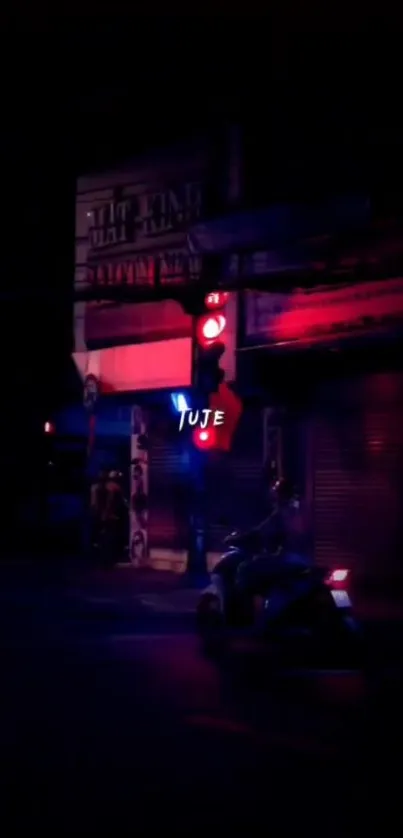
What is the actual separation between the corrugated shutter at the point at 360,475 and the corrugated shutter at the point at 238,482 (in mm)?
1804

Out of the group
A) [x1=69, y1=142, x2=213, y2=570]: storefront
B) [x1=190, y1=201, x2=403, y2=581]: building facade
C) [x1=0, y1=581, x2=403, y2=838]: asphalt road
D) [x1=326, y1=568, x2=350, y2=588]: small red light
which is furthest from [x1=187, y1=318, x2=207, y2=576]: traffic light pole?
[x1=326, y1=568, x2=350, y2=588]: small red light

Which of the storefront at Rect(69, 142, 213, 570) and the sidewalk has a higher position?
the storefront at Rect(69, 142, 213, 570)

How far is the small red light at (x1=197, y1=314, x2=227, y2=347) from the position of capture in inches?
914

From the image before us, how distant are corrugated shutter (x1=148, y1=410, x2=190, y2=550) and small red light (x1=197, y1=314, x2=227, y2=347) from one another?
312 centimetres

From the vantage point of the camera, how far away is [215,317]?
76.3 ft

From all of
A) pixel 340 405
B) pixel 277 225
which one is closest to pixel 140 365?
pixel 277 225

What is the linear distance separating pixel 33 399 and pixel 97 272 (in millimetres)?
13163

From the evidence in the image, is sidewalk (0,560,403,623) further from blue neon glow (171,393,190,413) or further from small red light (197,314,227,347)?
small red light (197,314,227,347)

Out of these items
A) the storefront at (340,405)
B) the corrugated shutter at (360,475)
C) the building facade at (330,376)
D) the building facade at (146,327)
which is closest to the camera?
the building facade at (330,376)

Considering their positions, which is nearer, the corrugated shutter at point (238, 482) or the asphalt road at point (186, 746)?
the asphalt road at point (186, 746)

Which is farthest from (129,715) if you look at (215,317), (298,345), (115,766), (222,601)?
(215,317)

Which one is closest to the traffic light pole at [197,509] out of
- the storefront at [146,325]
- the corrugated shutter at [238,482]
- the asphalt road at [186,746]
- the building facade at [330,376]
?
the corrugated shutter at [238,482]

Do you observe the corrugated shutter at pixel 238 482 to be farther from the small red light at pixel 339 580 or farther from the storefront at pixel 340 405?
the small red light at pixel 339 580

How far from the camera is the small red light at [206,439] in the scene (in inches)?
851
